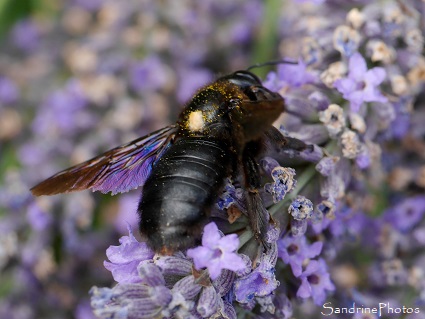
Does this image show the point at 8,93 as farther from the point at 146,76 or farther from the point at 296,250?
the point at 296,250

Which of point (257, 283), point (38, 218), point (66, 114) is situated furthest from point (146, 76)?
point (257, 283)

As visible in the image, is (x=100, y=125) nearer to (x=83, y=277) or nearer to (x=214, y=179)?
(x=83, y=277)

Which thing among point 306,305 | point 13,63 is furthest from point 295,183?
point 13,63

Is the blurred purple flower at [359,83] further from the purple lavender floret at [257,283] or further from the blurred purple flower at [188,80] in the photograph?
the blurred purple flower at [188,80]

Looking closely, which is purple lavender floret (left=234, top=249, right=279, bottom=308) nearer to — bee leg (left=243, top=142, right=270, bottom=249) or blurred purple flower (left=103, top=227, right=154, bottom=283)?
bee leg (left=243, top=142, right=270, bottom=249)

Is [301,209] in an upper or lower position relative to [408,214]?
lower

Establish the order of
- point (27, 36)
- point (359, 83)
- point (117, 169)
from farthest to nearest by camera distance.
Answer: point (27, 36) < point (359, 83) < point (117, 169)
